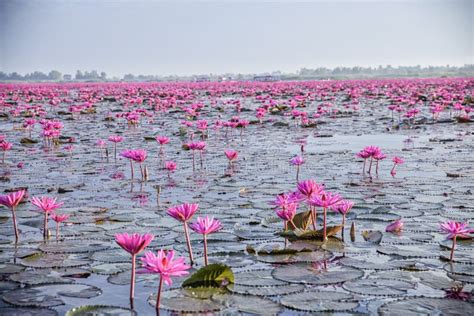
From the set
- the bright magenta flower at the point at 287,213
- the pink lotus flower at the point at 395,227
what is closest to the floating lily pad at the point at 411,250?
the pink lotus flower at the point at 395,227

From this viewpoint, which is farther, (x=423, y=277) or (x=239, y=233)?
(x=239, y=233)

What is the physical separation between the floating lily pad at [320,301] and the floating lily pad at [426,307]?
0.14m

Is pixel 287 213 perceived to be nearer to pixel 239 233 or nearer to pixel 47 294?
pixel 239 233

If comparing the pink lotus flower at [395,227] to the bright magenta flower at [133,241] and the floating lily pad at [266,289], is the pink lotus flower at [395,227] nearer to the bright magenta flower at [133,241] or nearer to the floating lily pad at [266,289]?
the floating lily pad at [266,289]

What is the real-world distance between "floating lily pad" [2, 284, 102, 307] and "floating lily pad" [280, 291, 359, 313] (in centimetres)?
84

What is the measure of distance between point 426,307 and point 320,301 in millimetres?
416

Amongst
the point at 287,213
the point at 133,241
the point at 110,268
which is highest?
the point at 133,241

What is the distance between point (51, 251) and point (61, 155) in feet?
16.0

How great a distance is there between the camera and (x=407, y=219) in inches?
159

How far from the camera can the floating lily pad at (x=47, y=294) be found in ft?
8.31

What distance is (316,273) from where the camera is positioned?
9.52 feet

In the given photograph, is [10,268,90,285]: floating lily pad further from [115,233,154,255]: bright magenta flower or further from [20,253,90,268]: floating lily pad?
[115,233,154,255]: bright magenta flower

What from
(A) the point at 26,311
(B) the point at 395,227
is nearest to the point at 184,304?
(A) the point at 26,311

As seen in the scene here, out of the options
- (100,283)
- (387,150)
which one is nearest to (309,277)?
(100,283)
